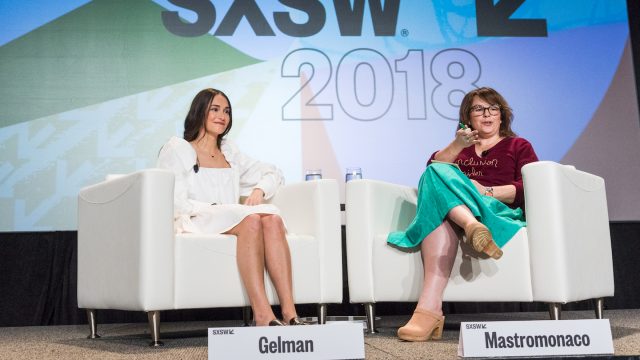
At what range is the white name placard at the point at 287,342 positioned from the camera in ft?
5.93

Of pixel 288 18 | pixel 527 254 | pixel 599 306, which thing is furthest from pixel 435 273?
pixel 288 18

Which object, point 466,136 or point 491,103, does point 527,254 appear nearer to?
point 466,136

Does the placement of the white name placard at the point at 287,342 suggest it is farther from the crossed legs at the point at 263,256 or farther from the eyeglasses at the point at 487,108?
the eyeglasses at the point at 487,108

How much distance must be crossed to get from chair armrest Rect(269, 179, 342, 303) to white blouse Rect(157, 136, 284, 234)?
17cm

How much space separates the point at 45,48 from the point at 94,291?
1.76 meters

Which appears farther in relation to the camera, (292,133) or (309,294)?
(292,133)

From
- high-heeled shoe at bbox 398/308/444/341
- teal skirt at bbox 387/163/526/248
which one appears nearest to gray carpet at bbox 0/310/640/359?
high-heeled shoe at bbox 398/308/444/341

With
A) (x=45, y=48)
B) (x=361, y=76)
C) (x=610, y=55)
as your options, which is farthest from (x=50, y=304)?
(x=610, y=55)

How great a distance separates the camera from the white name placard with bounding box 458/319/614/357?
1856 millimetres

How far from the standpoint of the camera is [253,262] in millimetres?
2527

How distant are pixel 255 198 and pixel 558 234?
117 cm

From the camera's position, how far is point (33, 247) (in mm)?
3693

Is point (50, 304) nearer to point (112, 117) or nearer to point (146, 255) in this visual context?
point (112, 117)

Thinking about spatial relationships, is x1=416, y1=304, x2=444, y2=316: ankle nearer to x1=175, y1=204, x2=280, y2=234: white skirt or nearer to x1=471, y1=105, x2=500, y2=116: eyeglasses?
x1=175, y1=204, x2=280, y2=234: white skirt
